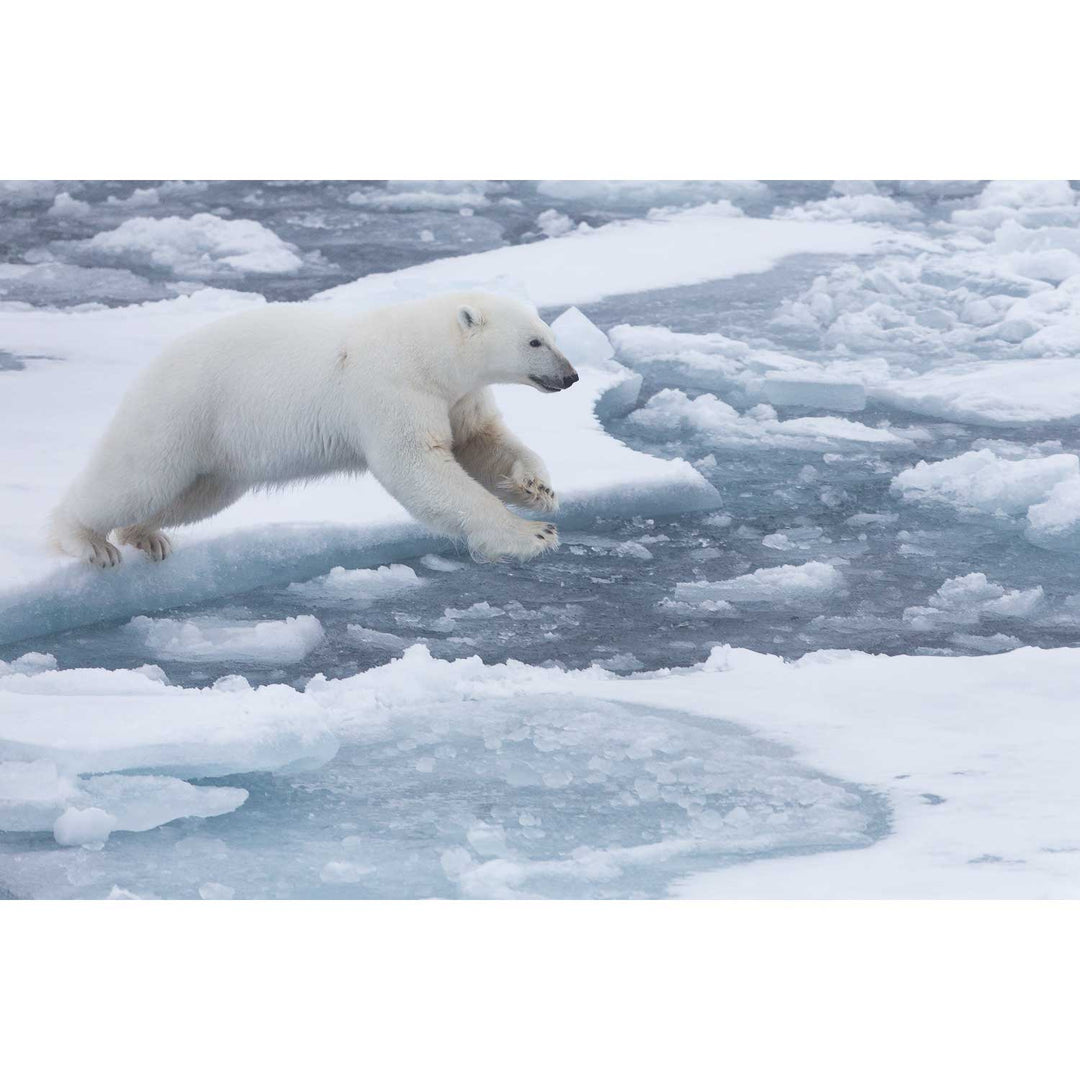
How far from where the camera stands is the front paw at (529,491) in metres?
3.16

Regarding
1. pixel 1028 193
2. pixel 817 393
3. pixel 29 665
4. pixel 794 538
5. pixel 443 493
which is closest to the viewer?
pixel 443 493

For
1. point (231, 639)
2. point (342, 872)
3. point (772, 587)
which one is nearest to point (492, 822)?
point (342, 872)

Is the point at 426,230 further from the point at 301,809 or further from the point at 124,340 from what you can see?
the point at 301,809

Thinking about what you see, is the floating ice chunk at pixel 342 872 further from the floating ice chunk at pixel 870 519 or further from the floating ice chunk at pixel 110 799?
the floating ice chunk at pixel 870 519

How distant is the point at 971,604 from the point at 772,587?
1.48ft

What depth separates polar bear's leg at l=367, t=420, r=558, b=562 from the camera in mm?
2965

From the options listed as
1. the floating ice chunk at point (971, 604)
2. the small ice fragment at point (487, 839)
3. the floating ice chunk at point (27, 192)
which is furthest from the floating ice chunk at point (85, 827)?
the floating ice chunk at point (971, 604)

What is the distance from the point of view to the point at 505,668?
10.5 feet

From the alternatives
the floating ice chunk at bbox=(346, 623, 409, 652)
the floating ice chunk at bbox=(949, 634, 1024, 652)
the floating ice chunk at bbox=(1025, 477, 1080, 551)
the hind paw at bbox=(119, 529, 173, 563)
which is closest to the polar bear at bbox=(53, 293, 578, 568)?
the hind paw at bbox=(119, 529, 173, 563)

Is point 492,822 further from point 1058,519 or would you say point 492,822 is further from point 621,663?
point 1058,519

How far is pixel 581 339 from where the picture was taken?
11.2 ft

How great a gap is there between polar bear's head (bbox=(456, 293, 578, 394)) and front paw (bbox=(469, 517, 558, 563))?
31 cm

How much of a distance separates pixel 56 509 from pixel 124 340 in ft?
1.39

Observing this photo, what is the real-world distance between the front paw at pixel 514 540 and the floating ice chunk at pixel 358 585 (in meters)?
0.23
